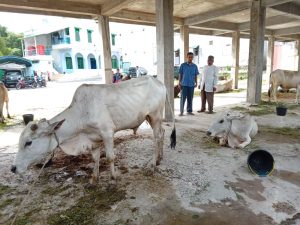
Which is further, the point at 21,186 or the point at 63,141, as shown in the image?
the point at 21,186

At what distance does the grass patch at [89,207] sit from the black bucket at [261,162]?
201cm

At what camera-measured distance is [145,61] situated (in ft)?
108

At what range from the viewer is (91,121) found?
3.29m

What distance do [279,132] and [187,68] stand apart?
2956 millimetres

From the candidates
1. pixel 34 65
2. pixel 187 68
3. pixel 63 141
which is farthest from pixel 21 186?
pixel 34 65

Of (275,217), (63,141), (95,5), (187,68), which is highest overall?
(95,5)

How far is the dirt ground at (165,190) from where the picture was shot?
2.84 meters

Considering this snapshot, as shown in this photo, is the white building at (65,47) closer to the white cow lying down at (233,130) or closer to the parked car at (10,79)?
the parked car at (10,79)

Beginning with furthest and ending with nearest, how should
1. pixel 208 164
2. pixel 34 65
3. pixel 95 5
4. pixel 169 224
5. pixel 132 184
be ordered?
pixel 34 65, pixel 95 5, pixel 208 164, pixel 132 184, pixel 169 224

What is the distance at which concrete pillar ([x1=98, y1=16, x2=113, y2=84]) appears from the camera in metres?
9.61

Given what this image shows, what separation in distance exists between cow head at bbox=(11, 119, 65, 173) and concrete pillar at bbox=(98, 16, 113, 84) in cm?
711

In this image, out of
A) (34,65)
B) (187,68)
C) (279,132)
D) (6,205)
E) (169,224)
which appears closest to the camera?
(169,224)

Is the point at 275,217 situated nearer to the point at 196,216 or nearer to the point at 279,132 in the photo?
the point at 196,216

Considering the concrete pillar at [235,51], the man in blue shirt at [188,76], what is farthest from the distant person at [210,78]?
the concrete pillar at [235,51]
